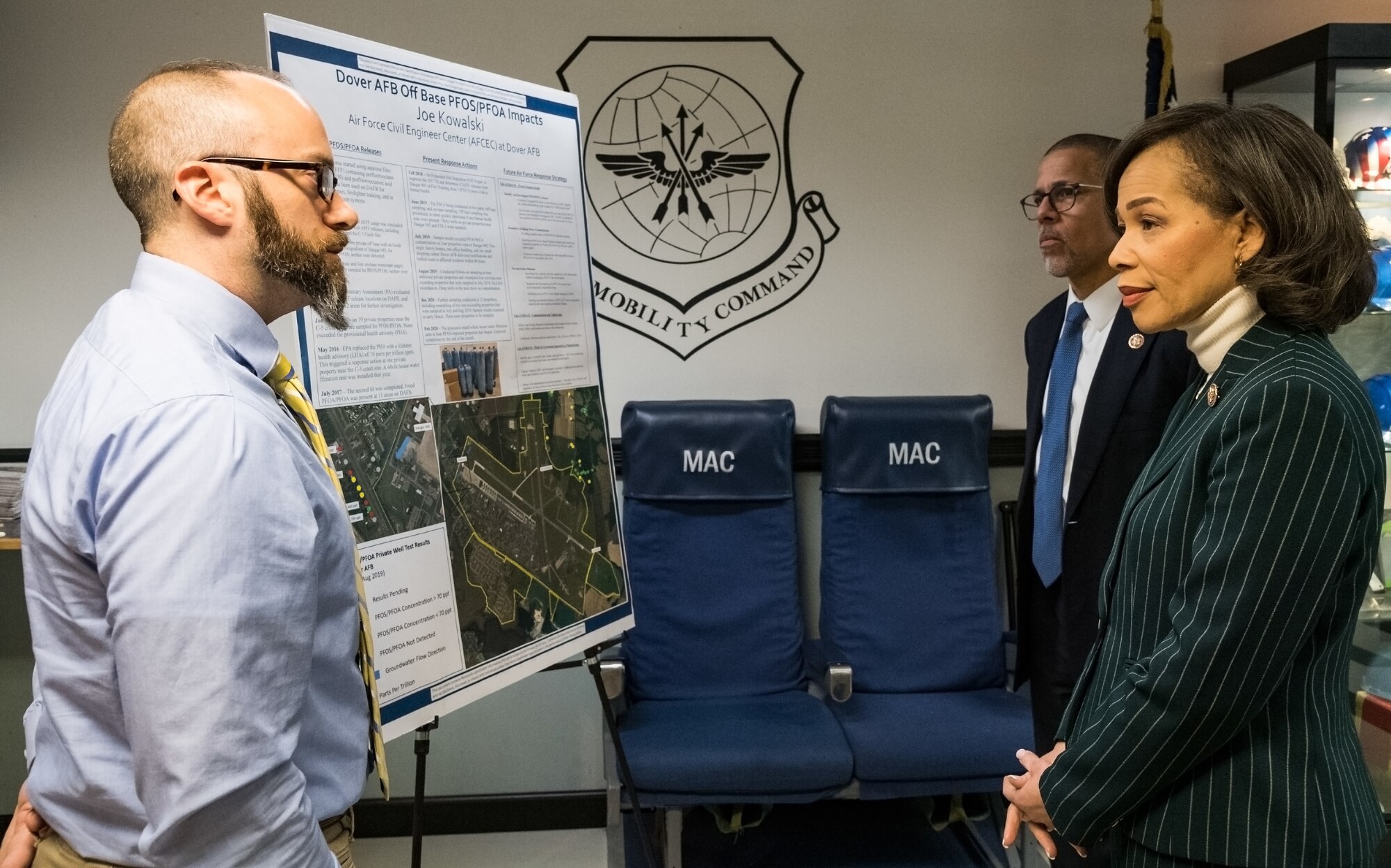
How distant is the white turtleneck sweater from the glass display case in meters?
Answer: 1.65

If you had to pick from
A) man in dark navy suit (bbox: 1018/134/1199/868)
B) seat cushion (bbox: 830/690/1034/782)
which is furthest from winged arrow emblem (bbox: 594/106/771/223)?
seat cushion (bbox: 830/690/1034/782)

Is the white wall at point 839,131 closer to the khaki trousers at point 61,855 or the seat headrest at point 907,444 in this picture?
the seat headrest at point 907,444

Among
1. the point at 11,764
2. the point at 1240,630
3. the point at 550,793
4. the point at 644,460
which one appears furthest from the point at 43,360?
the point at 1240,630

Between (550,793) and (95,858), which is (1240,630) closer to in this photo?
(95,858)

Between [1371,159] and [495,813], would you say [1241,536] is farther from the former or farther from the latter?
[495,813]

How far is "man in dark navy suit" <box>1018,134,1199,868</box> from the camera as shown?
184 cm

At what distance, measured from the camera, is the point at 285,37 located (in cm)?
152

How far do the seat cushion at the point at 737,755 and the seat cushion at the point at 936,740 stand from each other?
61 millimetres

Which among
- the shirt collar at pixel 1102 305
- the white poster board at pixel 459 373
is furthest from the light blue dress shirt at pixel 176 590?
the shirt collar at pixel 1102 305

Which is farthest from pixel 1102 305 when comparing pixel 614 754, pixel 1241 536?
pixel 614 754

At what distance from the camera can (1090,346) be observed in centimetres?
201

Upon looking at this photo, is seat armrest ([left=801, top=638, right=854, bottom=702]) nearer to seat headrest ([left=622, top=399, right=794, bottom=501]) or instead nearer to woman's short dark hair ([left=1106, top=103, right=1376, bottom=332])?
seat headrest ([left=622, top=399, right=794, bottom=501])

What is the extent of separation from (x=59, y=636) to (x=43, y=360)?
7.13ft

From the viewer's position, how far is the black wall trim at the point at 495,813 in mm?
2967
